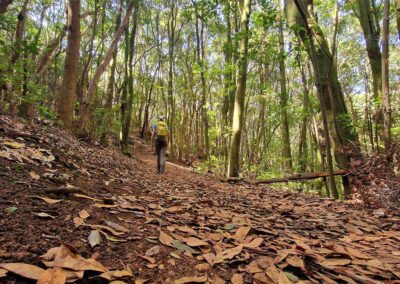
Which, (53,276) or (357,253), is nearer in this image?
(53,276)

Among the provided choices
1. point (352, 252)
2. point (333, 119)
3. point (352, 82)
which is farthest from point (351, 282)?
point (352, 82)

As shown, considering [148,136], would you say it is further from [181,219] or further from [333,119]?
[181,219]

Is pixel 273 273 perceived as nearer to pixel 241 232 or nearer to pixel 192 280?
pixel 192 280

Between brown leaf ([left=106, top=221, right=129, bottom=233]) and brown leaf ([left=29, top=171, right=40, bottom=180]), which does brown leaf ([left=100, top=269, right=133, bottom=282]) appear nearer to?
brown leaf ([left=106, top=221, right=129, bottom=233])

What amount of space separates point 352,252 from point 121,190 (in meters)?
2.58

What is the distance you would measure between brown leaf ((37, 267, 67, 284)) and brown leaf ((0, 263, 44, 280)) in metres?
0.03

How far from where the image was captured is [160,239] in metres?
2.14

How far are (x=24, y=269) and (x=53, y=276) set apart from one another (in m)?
0.15

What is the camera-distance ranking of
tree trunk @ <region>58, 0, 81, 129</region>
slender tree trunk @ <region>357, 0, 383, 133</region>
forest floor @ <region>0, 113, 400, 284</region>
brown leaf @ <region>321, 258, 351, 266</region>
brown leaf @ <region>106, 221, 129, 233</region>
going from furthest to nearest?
1. slender tree trunk @ <region>357, 0, 383, 133</region>
2. tree trunk @ <region>58, 0, 81, 129</region>
3. brown leaf @ <region>106, 221, 129, 233</region>
4. brown leaf @ <region>321, 258, 351, 266</region>
5. forest floor @ <region>0, 113, 400, 284</region>

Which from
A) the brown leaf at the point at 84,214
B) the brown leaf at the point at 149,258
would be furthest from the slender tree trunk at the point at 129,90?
the brown leaf at the point at 149,258

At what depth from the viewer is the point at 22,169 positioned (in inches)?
120

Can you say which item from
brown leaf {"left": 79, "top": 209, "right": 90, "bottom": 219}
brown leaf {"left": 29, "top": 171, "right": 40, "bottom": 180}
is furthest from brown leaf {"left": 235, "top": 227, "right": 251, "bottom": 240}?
brown leaf {"left": 29, "top": 171, "right": 40, "bottom": 180}

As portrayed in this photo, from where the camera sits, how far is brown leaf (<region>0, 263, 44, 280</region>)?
142 cm

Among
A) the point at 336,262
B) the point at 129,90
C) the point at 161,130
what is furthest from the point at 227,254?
the point at 129,90
